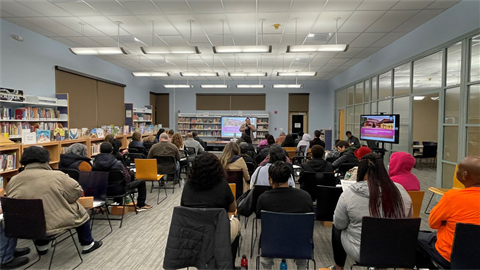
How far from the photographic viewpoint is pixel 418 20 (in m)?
5.49

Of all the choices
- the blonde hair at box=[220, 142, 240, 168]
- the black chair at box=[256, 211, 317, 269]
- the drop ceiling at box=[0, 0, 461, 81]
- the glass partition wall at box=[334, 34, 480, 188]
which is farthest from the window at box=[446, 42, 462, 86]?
the black chair at box=[256, 211, 317, 269]

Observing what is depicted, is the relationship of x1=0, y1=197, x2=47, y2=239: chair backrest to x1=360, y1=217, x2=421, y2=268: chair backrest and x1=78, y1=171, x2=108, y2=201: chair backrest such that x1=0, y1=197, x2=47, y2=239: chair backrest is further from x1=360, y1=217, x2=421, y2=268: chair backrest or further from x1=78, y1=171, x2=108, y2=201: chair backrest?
x1=360, y1=217, x2=421, y2=268: chair backrest

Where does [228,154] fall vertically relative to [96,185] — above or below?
above

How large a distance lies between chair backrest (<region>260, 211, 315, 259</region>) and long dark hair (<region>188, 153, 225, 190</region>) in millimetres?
545

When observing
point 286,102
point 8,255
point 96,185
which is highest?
point 286,102

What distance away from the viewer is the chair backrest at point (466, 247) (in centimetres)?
173

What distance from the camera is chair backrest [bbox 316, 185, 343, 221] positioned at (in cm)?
292

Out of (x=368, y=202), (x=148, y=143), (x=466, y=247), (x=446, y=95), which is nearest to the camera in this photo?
(x=466, y=247)

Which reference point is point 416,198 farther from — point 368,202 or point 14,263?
point 14,263

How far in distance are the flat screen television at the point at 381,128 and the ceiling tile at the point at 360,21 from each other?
2349 mm

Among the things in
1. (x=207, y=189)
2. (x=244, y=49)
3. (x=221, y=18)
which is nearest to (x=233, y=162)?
(x=207, y=189)

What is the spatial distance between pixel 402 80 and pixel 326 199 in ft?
17.7

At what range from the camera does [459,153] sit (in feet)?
15.1

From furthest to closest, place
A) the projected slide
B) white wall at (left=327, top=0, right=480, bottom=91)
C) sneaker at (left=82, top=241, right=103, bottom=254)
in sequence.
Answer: the projected slide
white wall at (left=327, top=0, right=480, bottom=91)
sneaker at (left=82, top=241, right=103, bottom=254)
